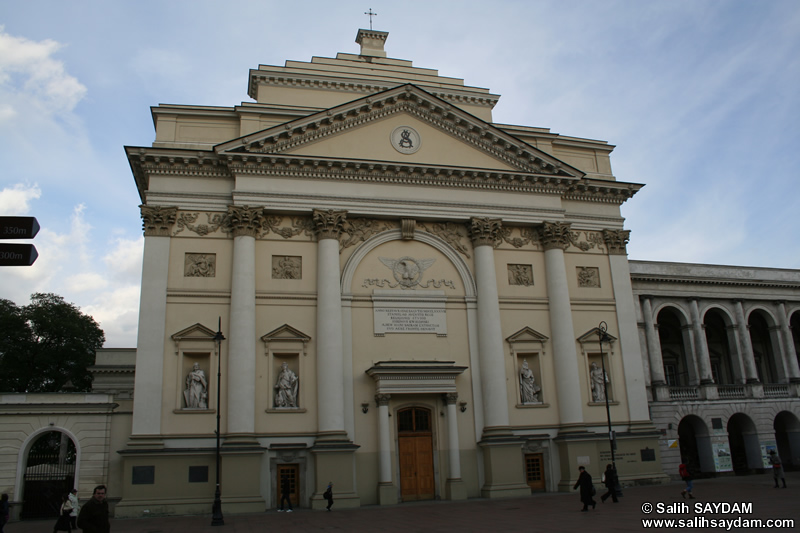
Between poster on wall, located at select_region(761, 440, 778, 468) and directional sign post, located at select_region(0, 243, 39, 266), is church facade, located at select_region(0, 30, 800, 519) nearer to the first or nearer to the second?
poster on wall, located at select_region(761, 440, 778, 468)

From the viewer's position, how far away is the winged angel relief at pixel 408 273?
97.6ft

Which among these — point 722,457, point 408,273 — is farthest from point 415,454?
point 722,457

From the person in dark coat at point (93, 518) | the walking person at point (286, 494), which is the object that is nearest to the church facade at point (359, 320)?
the walking person at point (286, 494)

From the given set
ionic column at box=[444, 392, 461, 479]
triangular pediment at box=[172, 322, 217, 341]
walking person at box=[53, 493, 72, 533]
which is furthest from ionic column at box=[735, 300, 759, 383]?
walking person at box=[53, 493, 72, 533]

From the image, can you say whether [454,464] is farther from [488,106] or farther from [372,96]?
[488,106]

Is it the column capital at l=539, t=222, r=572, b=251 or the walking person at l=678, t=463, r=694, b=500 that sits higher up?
the column capital at l=539, t=222, r=572, b=251

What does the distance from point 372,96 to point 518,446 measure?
55.9ft

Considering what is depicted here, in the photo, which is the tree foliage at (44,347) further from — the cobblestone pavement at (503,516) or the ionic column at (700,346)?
the ionic column at (700,346)

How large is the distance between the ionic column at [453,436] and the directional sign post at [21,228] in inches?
808

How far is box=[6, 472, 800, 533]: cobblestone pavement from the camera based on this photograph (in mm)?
17266

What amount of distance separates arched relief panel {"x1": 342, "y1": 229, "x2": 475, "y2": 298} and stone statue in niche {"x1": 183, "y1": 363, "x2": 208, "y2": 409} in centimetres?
697

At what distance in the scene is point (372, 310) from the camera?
28969mm

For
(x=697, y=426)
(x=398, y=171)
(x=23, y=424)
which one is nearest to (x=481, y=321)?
(x=398, y=171)

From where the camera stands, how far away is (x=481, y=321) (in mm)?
29609
